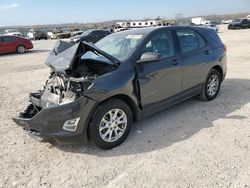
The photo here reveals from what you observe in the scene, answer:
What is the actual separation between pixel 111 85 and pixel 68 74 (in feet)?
2.23

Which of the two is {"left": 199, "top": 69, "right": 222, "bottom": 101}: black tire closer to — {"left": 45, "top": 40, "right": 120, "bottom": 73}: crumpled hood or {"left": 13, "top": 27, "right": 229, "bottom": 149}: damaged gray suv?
{"left": 13, "top": 27, "right": 229, "bottom": 149}: damaged gray suv

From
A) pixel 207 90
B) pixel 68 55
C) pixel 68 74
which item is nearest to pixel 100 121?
pixel 68 74

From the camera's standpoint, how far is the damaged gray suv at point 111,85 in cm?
412

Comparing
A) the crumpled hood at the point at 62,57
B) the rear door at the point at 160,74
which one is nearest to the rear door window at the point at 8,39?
the crumpled hood at the point at 62,57

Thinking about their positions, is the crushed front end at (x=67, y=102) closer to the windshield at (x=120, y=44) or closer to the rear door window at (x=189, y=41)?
the windshield at (x=120, y=44)

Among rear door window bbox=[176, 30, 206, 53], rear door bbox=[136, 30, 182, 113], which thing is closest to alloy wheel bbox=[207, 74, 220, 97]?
rear door window bbox=[176, 30, 206, 53]

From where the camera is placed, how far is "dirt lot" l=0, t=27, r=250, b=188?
12.0ft

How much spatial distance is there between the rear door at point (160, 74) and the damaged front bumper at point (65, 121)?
1054 mm

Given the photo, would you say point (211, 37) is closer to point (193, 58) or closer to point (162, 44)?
point (193, 58)

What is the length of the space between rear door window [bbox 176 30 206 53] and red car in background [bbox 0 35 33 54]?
1780cm

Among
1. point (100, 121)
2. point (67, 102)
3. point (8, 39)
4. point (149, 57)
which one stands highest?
point (149, 57)

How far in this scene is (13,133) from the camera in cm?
525

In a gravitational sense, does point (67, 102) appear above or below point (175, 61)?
below

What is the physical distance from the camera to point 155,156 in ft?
13.7
